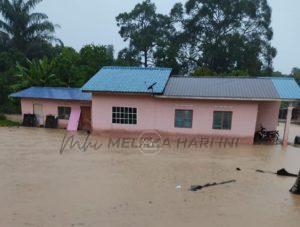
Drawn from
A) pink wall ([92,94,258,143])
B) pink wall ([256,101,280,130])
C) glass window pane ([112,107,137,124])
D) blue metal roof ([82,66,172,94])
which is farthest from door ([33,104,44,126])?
pink wall ([256,101,280,130])

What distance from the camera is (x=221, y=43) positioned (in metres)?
36.2

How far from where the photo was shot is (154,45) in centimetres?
3984

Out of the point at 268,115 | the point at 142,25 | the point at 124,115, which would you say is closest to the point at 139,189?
the point at 124,115

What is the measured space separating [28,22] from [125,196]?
28956 millimetres

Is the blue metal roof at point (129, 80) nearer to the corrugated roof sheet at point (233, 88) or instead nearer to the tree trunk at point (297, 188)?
the corrugated roof sheet at point (233, 88)

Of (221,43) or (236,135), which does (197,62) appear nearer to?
(221,43)

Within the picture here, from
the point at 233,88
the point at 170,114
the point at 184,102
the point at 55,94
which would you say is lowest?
the point at 170,114

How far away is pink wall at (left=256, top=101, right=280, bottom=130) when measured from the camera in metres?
19.3

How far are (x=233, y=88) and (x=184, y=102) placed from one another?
3092 millimetres

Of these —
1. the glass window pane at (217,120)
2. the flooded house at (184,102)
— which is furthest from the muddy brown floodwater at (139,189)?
the flooded house at (184,102)

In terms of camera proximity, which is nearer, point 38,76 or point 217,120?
point 217,120

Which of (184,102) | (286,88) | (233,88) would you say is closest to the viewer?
(184,102)

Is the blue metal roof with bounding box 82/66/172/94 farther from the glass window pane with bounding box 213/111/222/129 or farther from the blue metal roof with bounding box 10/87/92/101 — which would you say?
the glass window pane with bounding box 213/111/222/129

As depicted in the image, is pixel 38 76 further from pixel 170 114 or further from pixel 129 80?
pixel 170 114
